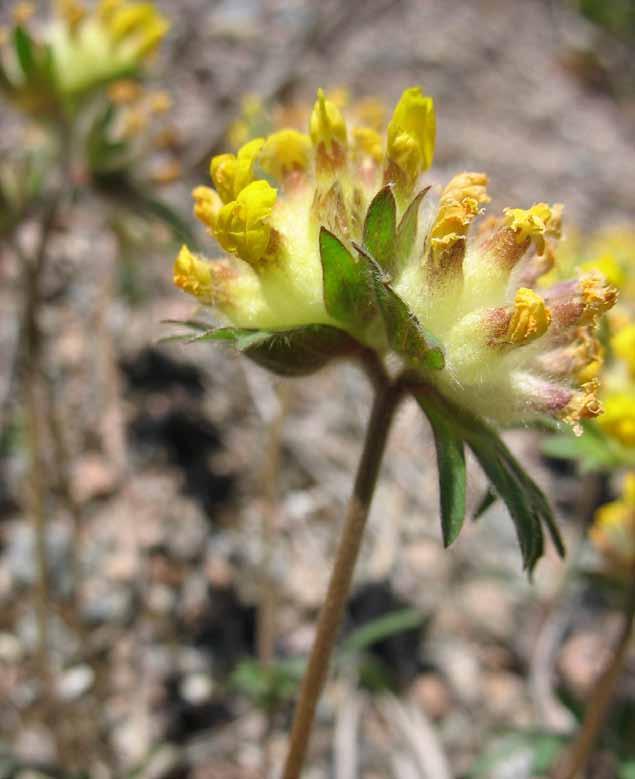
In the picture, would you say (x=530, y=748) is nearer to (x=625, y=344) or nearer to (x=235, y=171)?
(x=625, y=344)

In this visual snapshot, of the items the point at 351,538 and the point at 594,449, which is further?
the point at 594,449

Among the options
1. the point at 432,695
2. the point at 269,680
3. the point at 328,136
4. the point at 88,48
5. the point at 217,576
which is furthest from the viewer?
the point at 217,576

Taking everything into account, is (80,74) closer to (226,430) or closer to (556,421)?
(226,430)

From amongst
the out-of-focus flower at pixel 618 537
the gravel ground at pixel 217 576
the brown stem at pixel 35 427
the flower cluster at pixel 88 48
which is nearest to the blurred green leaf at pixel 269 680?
the gravel ground at pixel 217 576

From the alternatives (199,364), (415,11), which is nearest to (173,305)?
(199,364)

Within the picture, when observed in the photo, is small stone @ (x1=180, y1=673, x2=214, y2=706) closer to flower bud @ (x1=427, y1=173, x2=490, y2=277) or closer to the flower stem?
the flower stem

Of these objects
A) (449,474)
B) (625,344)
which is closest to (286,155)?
(449,474)

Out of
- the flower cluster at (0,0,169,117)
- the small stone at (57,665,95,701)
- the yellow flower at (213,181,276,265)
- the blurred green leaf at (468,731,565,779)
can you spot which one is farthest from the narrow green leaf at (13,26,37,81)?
the blurred green leaf at (468,731,565,779)
